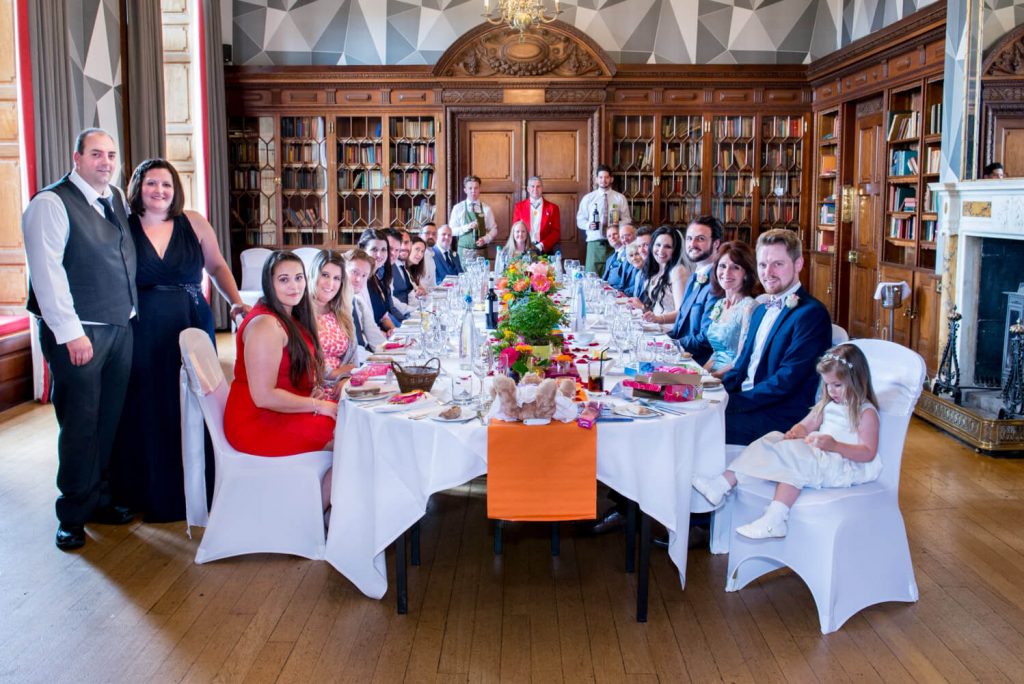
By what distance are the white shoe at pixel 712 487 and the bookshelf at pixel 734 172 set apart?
820 cm

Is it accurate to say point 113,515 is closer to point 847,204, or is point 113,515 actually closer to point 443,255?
point 443,255

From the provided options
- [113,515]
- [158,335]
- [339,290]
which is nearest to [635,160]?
[339,290]

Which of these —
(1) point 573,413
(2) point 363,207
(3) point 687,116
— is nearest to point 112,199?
(1) point 573,413

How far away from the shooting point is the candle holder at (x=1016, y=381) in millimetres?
5848

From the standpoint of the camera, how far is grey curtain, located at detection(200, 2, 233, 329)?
10359mm

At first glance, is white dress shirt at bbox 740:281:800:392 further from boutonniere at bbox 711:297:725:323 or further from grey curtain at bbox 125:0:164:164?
grey curtain at bbox 125:0:164:164

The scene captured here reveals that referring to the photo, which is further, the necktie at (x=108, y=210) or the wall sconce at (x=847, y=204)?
the wall sconce at (x=847, y=204)

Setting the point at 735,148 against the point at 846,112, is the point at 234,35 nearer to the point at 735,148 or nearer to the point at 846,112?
the point at 735,148

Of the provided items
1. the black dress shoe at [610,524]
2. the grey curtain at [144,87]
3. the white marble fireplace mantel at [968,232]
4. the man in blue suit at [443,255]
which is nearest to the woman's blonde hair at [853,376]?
the black dress shoe at [610,524]

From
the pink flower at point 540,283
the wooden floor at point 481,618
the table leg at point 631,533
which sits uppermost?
the pink flower at point 540,283

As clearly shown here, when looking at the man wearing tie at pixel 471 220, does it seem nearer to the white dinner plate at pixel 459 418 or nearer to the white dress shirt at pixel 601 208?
the white dress shirt at pixel 601 208

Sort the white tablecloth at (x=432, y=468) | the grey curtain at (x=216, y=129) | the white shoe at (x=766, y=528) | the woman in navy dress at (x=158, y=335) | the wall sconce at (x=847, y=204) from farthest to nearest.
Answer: the grey curtain at (x=216, y=129) < the wall sconce at (x=847, y=204) < the woman in navy dress at (x=158, y=335) < the white shoe at (x=766, y=528) < the white tablecloth at (x=432, y=468)

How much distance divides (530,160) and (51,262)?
308 inches

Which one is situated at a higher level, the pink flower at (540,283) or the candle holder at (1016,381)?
the pink flower at (540,283)
